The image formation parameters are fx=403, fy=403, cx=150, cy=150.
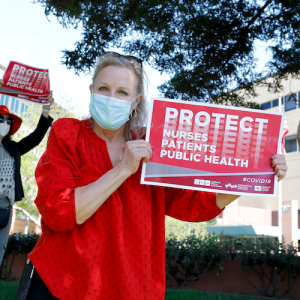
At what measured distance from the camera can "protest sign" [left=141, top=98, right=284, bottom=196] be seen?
1963 mm

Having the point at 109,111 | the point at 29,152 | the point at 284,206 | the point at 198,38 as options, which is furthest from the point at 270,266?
the point at 284,206

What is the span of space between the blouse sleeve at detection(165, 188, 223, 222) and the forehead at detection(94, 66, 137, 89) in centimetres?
60

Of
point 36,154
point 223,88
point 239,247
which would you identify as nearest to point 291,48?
point 223,88

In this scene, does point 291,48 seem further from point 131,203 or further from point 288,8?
point 131,203

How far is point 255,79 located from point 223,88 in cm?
55

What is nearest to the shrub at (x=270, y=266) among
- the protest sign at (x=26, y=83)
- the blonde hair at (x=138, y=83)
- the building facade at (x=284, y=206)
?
the protest sign at (x=26, y=83)

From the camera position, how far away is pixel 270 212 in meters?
35.9

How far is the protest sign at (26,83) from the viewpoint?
5199 millimetres

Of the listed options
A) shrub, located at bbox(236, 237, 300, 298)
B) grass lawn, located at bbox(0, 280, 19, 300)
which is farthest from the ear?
shrub, located at bbox(236, 237, 300, 298)

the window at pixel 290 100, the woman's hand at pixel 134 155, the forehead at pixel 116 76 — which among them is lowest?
the woman's hand at pixel 134 155

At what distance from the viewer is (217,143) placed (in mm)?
Answer: 1994

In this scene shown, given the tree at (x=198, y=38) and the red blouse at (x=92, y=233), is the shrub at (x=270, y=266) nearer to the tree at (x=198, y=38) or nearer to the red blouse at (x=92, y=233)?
the tree at (x=198, y=38)

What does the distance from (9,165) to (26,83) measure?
136 cm

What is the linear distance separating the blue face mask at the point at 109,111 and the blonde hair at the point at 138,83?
0.41ft
